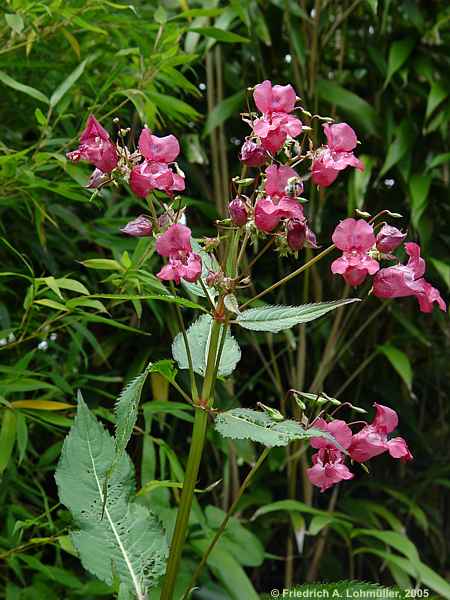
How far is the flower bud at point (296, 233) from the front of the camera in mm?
592

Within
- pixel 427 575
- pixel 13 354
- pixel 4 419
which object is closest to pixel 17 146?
pixel 13 354

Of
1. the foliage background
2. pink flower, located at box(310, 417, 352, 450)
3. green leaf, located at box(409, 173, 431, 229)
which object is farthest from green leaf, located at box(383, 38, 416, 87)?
pink flower, located at box(310, 417, 352, 450)

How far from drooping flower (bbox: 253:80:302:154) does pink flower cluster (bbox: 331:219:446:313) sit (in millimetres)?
77

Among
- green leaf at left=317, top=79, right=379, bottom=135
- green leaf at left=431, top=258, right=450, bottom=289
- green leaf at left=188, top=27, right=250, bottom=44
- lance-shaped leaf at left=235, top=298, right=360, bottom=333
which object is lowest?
green leaf at left=431, top=258, right=450, bottom=289

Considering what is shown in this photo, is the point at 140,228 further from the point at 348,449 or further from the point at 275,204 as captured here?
the point at 348,449

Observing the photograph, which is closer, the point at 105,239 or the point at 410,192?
the point at 105,239

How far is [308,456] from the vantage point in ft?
4.88

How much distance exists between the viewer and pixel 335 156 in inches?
24.6

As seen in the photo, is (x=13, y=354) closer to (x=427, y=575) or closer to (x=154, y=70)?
(x=154, y=70)

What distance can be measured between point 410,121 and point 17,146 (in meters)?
0.73

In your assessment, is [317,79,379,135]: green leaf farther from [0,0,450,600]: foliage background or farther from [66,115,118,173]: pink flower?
[66,115,118,173]: pink flower

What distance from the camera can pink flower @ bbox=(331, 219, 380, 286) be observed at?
59 centimetres

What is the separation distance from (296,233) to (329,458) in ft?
0.58

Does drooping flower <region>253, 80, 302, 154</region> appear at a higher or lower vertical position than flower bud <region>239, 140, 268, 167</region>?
higher
